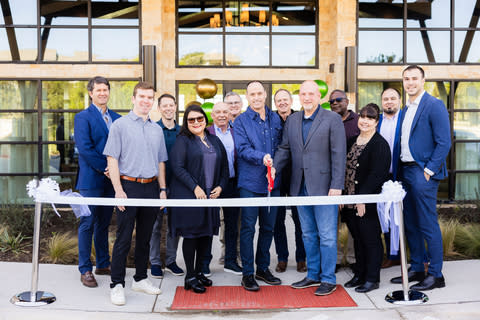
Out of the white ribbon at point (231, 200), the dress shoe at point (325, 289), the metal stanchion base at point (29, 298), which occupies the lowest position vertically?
the metal stanchion base at point (29, 298)

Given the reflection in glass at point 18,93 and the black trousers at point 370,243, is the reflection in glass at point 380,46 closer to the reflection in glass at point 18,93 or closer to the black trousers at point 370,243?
the black trousers at point 370,243

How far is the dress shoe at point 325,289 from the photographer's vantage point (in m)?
5.23

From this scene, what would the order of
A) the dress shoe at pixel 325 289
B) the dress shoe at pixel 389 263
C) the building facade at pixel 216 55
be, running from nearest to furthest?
the dress shoe at pixel 325 289
the dress shoe at pixel 389 263
the building facade at pixel 216 55

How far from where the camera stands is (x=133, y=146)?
5.06 meters

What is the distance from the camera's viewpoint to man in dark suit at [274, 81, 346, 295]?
5172 mm

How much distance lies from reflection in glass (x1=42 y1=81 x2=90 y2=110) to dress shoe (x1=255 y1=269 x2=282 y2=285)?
6.12m

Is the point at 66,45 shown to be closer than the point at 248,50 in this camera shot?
Yes

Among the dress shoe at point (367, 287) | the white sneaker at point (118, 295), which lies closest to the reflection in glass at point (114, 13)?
the white sneaker at point (118, 295)

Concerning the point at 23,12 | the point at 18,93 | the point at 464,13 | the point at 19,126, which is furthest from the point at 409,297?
the point at 23,12

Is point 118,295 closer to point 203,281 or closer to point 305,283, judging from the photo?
point 203,281

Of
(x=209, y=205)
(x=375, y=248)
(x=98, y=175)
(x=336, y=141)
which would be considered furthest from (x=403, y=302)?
(x=98, y=175)

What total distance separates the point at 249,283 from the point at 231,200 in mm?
1016

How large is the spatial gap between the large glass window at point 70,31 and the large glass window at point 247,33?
1071mm

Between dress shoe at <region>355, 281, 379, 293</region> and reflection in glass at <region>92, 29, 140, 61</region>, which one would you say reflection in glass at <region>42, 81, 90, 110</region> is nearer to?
reflection in glass at <region>92, 29, 140, 61</region>
